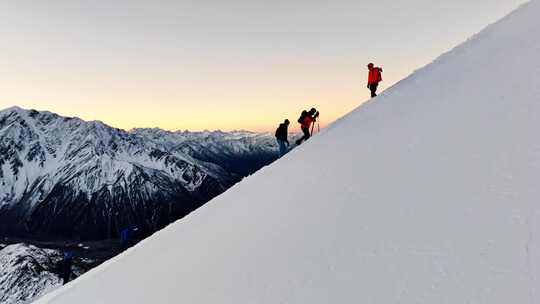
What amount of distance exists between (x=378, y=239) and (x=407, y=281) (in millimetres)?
1289

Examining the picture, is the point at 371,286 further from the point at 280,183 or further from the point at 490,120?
the point at 280,183

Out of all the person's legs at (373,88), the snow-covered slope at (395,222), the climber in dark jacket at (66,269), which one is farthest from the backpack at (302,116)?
the climber in dark jacket at (66,269)

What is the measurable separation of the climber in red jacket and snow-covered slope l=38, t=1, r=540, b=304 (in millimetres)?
9914

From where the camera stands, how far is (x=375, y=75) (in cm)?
2441

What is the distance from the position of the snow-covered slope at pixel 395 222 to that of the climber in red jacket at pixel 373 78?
390 inches

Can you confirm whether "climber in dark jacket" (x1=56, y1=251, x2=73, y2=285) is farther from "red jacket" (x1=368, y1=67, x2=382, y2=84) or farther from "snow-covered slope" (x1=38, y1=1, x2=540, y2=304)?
"red jacket" (x1=368, y1=67, x2=382, y2=84)

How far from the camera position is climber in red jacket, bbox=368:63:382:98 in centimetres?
2408

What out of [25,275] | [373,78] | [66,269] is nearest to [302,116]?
[373,78]

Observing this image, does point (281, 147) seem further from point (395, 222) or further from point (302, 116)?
point (395, 222)

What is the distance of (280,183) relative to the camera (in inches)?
494

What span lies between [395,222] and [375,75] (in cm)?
1897

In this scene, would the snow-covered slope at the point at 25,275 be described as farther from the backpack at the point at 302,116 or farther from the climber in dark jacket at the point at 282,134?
the backpack at the point at 302,116

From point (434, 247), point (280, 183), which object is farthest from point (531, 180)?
point (280, 183)

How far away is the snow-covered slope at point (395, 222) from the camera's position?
522cm
